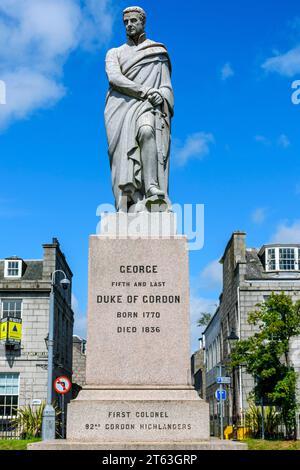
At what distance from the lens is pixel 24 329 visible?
45094 millimetres

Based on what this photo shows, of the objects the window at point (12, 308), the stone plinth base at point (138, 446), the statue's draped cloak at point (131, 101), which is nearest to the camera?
the stone plinth base at point (138, 446)

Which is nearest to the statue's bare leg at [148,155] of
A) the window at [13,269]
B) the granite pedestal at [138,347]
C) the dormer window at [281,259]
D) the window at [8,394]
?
the granite pedestal at [138,347]

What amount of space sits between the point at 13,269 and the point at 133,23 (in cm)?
3707

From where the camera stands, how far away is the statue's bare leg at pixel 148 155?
11.4 m

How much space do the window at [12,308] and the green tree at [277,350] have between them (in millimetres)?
16130

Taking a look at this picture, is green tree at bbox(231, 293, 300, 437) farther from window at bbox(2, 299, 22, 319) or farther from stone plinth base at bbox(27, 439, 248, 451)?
stone plinth base at bbox(27, 439, 248, 451)

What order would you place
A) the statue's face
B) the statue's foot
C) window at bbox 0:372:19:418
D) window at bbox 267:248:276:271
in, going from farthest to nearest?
window at bbox 267:248:276:271, window at bbox 0:372:19:418, the statue's face, the statue's foot

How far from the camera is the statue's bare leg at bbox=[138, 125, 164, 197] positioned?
11414 mm

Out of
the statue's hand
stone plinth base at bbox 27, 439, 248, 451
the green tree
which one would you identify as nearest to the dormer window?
the green tree

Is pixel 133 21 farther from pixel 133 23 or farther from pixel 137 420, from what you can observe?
pixel 137 420

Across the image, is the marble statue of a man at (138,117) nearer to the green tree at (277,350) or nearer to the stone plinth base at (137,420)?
the stone plinth base at (137,420)

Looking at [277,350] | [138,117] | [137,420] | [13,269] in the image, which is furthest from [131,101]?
[13,269]

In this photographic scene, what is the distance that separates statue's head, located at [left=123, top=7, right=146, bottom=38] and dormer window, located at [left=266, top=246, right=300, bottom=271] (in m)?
36.2
